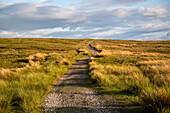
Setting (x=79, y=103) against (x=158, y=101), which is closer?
(x=158, y=101)

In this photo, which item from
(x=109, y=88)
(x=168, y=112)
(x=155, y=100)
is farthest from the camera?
(x=109, y=88)

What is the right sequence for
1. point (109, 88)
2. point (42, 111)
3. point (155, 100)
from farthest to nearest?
point (109, 88) < point (42, 111) < point (155, 100)

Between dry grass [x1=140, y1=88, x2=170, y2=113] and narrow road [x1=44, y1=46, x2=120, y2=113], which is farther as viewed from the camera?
narrow road [x1=44, y1=46, x2=120, y2=113]

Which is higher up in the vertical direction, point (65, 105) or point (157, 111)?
point (157, 111)

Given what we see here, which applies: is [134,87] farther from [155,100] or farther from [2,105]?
[2,105]

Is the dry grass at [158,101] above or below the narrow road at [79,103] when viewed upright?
above

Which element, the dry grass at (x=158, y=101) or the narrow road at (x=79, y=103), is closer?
the dry grass at (x=158, y=101)

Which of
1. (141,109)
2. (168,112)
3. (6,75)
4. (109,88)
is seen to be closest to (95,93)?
(109,88)

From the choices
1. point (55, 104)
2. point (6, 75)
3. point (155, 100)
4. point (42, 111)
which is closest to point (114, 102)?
point (155, 100)

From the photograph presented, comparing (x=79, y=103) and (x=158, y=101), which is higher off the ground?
(x=158, y=101)

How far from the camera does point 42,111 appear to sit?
178 inches

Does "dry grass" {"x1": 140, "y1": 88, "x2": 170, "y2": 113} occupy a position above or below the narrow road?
above

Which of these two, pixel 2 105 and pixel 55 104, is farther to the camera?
pixel 55 104

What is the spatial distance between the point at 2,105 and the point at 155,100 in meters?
5.51
